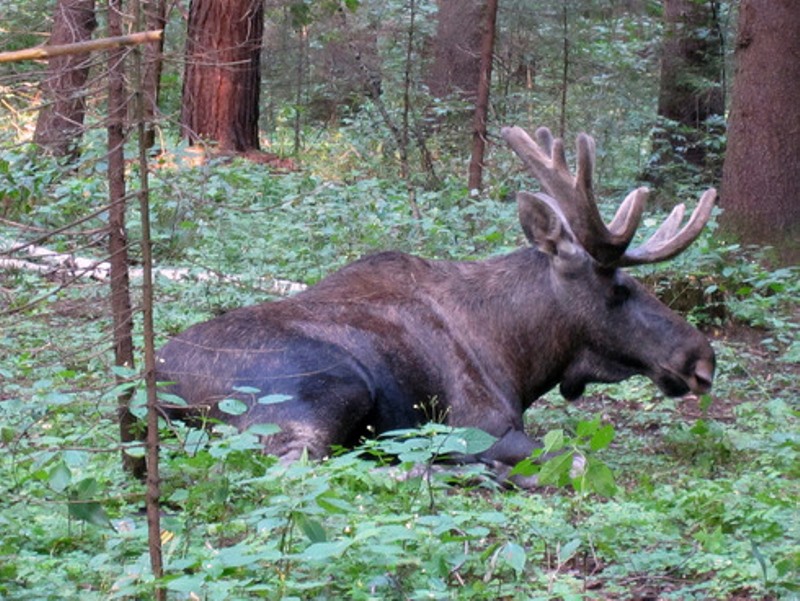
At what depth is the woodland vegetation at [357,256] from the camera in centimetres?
415

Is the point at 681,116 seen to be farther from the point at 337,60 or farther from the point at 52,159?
the point at 52,159

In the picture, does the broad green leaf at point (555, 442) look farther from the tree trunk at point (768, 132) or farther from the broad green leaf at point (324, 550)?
the tree trunk at point (768, 132)

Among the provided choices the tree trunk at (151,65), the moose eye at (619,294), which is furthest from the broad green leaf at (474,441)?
the moose eye at (619,294)

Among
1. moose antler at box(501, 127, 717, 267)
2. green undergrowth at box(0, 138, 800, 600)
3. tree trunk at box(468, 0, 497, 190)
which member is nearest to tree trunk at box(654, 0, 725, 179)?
tree trunk at box(468, 0, 497, 190)

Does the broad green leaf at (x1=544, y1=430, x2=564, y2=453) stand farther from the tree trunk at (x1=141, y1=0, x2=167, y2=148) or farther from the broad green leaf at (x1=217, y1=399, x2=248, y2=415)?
the tree trunk at (x1=141, y1=0, x2=167, y2=148)

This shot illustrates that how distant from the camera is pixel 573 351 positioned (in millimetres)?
7797

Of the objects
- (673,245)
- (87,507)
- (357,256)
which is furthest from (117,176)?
(357,256)

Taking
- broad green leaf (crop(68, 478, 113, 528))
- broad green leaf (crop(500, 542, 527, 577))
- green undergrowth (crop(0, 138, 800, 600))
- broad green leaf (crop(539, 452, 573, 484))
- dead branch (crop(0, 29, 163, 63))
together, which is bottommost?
green undergrowth (crop(0, 138, 800, 600))

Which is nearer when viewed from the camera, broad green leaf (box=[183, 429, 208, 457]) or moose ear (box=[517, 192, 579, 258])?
broad green leaf (box=[183, 429, 208, 457])

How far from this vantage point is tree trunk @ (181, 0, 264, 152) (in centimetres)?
1677

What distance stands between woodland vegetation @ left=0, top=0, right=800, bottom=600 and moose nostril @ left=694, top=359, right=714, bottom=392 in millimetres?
135

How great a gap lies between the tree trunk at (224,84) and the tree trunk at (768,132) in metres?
7.21

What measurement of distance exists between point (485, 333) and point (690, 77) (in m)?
11.1

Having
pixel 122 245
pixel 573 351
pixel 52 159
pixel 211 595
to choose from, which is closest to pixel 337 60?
pixel 52 159
